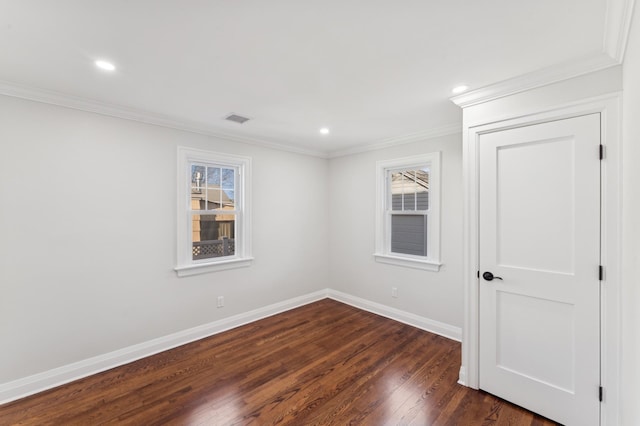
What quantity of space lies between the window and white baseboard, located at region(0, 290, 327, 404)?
1.92 metres

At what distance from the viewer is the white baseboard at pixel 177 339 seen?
2335 mm

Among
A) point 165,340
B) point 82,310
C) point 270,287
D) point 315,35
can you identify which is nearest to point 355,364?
point 270,287

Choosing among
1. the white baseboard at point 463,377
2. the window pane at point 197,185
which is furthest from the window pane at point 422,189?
the window pane at point 197,185

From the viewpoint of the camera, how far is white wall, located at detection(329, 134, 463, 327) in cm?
335

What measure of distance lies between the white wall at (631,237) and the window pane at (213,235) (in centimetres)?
356

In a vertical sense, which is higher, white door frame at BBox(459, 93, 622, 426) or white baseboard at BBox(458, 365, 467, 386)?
white door frame at BBox(459, 93, 622, 426)

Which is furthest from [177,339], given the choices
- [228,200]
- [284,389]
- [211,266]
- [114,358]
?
[228,200]

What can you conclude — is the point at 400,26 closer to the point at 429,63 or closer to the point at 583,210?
the point at 429,63

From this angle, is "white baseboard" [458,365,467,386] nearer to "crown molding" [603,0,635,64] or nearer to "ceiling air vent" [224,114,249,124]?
"crown molding" [603,0,635,64]

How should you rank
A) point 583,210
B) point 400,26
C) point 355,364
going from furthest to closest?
point 355,364, point 583,210, point 400,26

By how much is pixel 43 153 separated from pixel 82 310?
140 centimetres

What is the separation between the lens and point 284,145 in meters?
4.14

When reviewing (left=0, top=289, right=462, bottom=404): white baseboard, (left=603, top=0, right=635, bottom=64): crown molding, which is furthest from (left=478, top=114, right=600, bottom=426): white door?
(left=0, top=289, right=462, bottom=404): white baseboard

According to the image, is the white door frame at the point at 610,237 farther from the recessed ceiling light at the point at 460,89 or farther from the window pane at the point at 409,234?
the window pane at the point at 409,234
